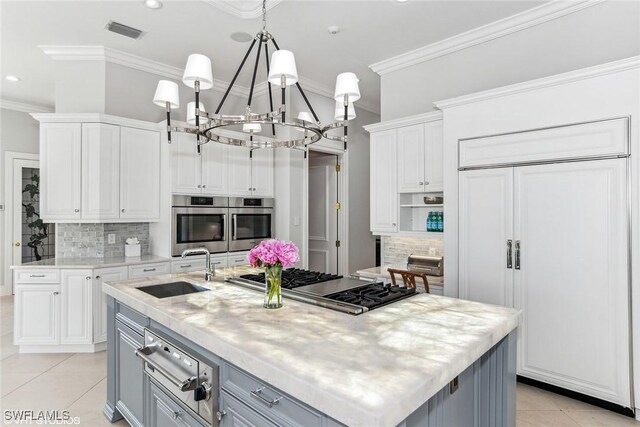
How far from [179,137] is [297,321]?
321 centimetres

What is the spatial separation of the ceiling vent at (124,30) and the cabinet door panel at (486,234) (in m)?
3.50

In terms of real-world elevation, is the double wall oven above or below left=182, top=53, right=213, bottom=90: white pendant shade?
below

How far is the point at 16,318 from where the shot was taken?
145 inches

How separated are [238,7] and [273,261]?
264 cm

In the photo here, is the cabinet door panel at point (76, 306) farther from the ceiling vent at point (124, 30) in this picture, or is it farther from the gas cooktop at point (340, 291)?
the ceiling vent at point (124, 30)

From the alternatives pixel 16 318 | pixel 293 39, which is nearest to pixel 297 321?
pixel 293 39

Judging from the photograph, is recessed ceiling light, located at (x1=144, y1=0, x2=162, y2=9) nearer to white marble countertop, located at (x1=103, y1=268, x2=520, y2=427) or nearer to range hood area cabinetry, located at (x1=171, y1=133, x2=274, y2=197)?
range hood area cabinetry, located at (x1=171, y1=133, x2=274, y2=197)

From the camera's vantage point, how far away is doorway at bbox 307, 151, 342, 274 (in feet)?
18.7

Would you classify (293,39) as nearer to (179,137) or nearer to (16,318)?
(179,137)

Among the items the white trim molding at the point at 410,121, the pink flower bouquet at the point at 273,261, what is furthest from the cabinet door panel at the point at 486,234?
the pink flower bouquet at the point at 273,261

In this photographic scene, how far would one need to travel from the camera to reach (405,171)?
394 cm

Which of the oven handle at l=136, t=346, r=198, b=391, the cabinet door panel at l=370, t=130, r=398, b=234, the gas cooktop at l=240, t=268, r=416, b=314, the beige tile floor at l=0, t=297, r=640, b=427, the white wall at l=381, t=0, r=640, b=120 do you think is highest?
the white wall at l=381, t=0, r=640, b=120

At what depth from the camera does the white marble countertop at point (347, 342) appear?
1.06 metres

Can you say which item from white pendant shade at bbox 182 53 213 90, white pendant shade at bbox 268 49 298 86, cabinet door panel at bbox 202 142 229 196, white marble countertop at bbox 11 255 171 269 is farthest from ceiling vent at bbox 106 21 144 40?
white pendant shade at bbox 268 49 298 86
